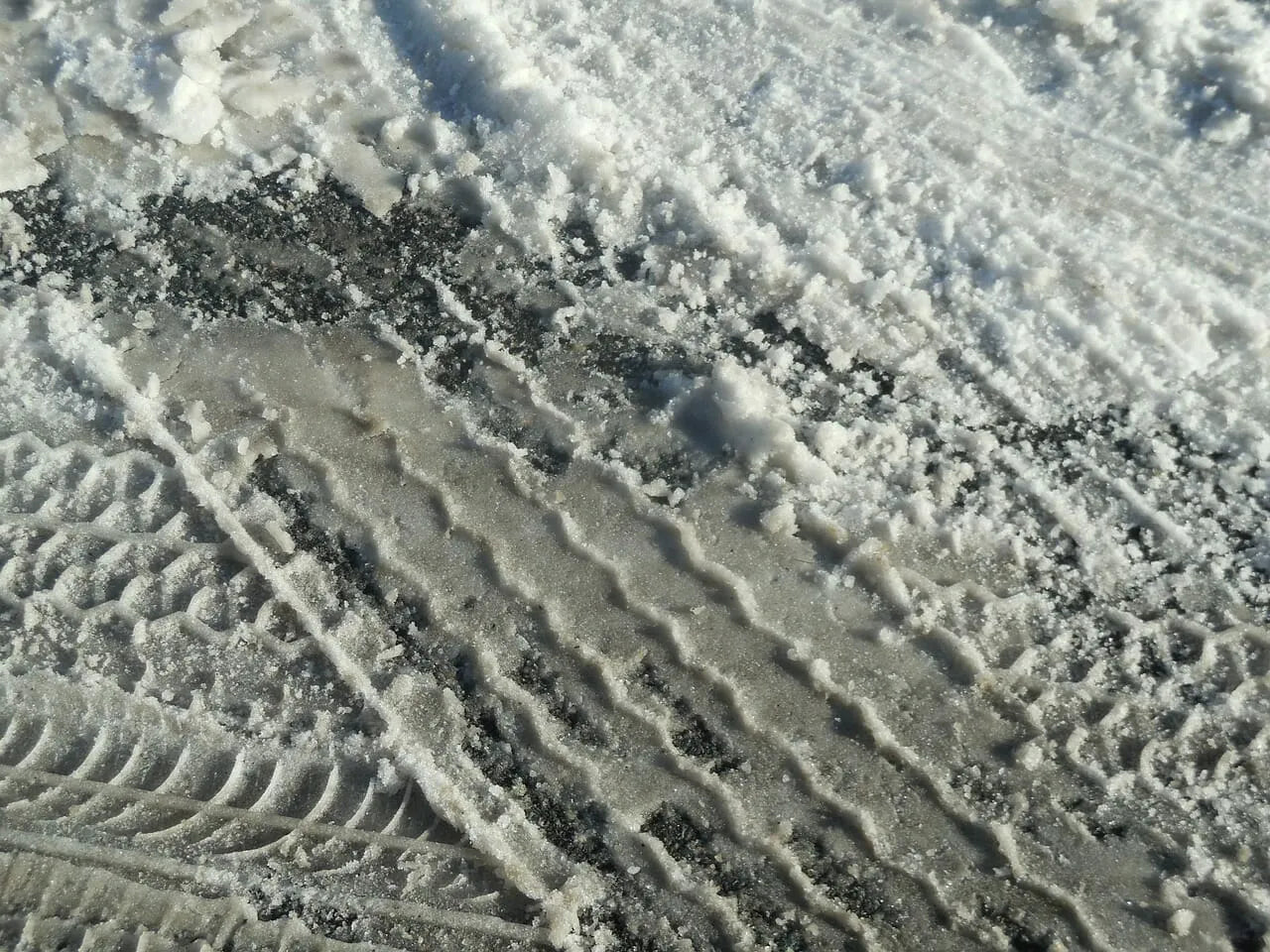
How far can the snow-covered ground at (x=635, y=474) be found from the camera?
6.77 feet

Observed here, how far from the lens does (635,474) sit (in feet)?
7.62

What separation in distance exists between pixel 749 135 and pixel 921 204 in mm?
502

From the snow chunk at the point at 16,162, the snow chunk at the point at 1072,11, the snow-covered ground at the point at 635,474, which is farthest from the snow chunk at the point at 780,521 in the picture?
the snow chunk at the point at 16,162

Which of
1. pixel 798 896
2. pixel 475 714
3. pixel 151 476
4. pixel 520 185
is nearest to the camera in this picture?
pixel 798 896

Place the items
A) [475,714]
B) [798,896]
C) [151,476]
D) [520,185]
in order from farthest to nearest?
[520,185] → [151,476] → [475,714] → [798,896]

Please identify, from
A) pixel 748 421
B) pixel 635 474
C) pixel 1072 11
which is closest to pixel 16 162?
pixel 635 474

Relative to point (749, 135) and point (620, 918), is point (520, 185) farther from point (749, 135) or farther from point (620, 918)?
point (620, 918)

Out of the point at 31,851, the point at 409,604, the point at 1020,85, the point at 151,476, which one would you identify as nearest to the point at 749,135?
the point at 1020,85

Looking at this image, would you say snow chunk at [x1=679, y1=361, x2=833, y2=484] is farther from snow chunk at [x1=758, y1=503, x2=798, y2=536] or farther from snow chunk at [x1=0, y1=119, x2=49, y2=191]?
snow chunk at [x1=0, y1=119, x2=49, y2=191]

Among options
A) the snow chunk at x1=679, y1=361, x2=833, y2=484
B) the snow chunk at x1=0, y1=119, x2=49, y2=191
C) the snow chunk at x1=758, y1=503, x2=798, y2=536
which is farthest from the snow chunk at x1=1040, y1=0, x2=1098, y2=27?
the snow chunk at x1=0, y1=119, x2=49, y2=191

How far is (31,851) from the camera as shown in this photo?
2092 mm

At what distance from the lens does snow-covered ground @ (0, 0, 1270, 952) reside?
81.2 inches

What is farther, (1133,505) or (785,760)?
(1133,505)

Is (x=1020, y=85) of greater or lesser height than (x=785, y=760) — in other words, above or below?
above
